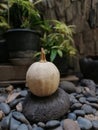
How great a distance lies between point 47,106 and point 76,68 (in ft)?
4.41

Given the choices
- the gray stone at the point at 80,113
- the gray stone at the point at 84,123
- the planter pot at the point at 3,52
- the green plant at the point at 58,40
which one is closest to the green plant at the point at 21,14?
the green plant at the point at 58,40

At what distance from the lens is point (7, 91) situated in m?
2.42

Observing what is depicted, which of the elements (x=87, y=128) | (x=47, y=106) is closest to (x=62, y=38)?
(x=47, y=106)

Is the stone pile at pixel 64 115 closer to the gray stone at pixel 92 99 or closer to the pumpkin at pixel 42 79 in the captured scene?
the gray stone at pixel 92 99

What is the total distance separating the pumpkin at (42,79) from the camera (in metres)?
1.83

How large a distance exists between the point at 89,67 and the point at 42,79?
43.0 inches

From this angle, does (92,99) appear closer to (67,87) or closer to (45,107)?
(67,87)

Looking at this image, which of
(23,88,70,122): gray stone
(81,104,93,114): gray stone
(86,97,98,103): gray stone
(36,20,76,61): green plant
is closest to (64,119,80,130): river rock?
(23,88,70,122): gray stone

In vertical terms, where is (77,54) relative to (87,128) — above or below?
above

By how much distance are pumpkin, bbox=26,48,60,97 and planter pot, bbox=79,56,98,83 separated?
3.20 feet

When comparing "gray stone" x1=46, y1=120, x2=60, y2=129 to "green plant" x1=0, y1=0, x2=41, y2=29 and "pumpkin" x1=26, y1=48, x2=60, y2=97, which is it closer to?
"pumpkin" x1=26, y1=48, x2=60, y2=97

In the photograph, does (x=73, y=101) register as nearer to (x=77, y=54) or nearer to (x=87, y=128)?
(x=87, y=128)

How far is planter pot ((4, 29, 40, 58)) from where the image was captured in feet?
8.36

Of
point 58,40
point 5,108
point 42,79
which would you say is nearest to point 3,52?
point 58,40
